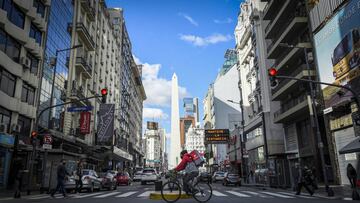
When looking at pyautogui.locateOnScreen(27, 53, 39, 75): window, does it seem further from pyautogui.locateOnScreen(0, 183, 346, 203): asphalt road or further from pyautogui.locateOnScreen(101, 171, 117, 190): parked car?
pyautogui.locateOnScreen(0, 183, 346, 203): asphalt road

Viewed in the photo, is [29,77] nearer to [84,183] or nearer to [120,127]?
[84,183]

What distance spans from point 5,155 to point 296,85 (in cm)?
2514

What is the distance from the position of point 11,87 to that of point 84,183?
10.8m

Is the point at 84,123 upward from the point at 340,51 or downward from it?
downward

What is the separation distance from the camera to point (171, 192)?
1155cm

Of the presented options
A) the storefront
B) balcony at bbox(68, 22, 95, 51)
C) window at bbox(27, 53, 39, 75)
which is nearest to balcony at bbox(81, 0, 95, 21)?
balcony at bbox(68, 22, 95, 51)

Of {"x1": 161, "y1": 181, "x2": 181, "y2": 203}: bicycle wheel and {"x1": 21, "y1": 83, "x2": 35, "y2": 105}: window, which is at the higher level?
{"x1": 21, "y1": 83, "x2": 35, "y2": 105}: window

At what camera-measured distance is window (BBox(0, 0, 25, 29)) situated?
955 inches

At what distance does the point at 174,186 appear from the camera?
11.6 meters

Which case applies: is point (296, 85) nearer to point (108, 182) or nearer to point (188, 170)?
point (108, 182)

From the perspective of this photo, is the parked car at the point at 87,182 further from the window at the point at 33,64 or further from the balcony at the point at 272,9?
the balcony at the point at 272,9

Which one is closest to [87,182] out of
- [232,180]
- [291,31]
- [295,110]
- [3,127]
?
[3,127]

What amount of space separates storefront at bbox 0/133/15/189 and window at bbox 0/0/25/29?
9.02 meters

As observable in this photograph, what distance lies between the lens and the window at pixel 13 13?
24247 mm
